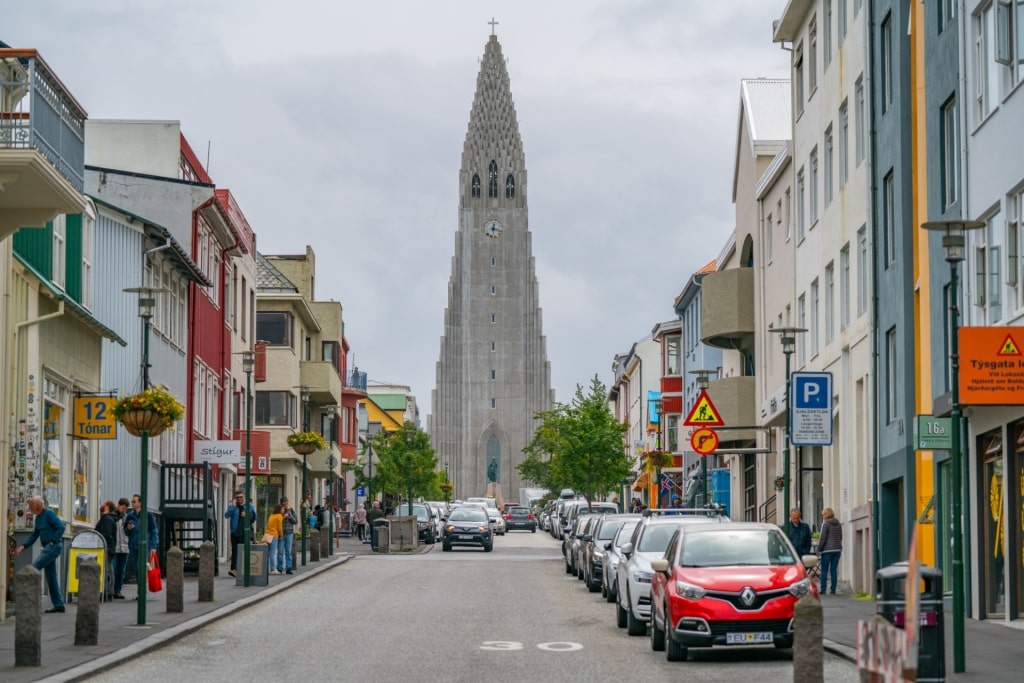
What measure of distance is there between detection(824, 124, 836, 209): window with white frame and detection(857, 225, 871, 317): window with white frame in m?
3.49

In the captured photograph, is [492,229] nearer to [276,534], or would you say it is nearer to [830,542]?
[276,534]

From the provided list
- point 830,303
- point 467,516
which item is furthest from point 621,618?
point 467,516

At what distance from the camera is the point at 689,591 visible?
1894 cm

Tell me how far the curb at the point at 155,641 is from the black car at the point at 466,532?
25174mm

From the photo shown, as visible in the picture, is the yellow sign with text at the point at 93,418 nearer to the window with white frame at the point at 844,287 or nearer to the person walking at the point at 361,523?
the window with white frame at the point at 844,287

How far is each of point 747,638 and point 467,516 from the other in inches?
1665

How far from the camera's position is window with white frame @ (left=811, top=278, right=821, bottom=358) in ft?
135

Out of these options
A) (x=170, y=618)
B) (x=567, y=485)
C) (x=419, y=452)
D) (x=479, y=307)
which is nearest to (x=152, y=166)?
(x=170, y=618)

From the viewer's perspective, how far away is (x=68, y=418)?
30.1 m

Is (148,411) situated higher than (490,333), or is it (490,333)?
(490,333)

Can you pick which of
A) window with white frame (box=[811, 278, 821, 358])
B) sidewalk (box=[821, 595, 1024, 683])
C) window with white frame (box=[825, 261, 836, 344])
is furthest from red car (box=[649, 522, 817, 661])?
window with white frame (box=[811, 278, 821, 358])

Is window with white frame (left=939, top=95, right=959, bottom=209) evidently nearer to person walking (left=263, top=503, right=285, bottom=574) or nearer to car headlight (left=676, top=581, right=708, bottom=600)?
car headlight (left=676, top=581, right=708, bottom=600)

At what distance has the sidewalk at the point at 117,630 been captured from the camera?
17516mm

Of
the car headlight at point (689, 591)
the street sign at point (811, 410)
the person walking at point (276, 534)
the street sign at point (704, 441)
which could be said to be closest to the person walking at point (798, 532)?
the street sign at point (704, 441)
